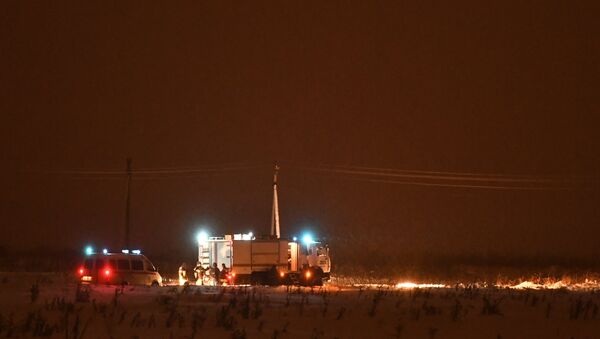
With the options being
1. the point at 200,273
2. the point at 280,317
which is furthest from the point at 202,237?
the point at 280,317

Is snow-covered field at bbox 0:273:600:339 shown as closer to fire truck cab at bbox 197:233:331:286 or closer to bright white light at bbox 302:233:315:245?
fire truck cab at bbox 197:233:331:286

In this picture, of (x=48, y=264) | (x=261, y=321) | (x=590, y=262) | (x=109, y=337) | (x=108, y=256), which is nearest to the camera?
(x=109, y=337)

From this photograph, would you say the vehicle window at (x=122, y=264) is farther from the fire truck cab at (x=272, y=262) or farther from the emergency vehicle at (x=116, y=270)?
the fire truck cab at (x=272, y=262)

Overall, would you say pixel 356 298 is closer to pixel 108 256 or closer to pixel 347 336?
pixel 347 336

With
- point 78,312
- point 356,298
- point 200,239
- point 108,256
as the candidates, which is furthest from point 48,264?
point 78,312

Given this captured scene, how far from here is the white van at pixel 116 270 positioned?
3384 centimetres

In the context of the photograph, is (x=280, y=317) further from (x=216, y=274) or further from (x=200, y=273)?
(x=200, y=273)

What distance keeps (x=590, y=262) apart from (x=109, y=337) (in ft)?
220

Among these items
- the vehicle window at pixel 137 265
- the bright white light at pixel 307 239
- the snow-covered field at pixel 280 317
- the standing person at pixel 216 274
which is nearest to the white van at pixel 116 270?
the vehicle window at pixel 137 265

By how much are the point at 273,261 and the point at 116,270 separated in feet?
32.7

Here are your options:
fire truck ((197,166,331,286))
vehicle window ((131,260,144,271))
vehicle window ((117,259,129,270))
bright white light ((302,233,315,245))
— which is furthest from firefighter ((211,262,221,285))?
vehicle window ((117,259,129,270))

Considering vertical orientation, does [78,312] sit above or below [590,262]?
below

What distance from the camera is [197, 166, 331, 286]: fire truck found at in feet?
137

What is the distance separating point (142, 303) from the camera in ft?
70.3
